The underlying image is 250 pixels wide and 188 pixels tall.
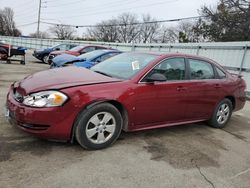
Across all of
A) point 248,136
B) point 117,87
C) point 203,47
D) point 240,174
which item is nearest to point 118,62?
point 117,87

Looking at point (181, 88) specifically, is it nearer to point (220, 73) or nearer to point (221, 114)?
point (220, 73)

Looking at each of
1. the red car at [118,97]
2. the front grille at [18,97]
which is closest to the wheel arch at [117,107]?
the red car at [118,97]

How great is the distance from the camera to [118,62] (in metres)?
4.71

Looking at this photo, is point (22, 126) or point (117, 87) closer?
point (22, 126)

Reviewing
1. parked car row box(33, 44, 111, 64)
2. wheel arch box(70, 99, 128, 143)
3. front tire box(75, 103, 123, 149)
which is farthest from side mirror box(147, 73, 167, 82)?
parked car row box(33, 44, 111, 64)

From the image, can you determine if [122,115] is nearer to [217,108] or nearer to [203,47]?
[217,108]

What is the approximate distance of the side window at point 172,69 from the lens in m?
4.35

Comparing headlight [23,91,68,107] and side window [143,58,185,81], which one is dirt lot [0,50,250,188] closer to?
headlight [23,91,68,107]

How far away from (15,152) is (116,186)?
1.42 m

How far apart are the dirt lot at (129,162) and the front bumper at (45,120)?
27 centimetres

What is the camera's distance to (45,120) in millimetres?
3281

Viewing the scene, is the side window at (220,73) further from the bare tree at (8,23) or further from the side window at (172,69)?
the bare tree at (8,23)

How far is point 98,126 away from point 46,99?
801 mm

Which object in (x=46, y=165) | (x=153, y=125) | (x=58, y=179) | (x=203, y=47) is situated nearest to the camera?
(x=58, y=179)
